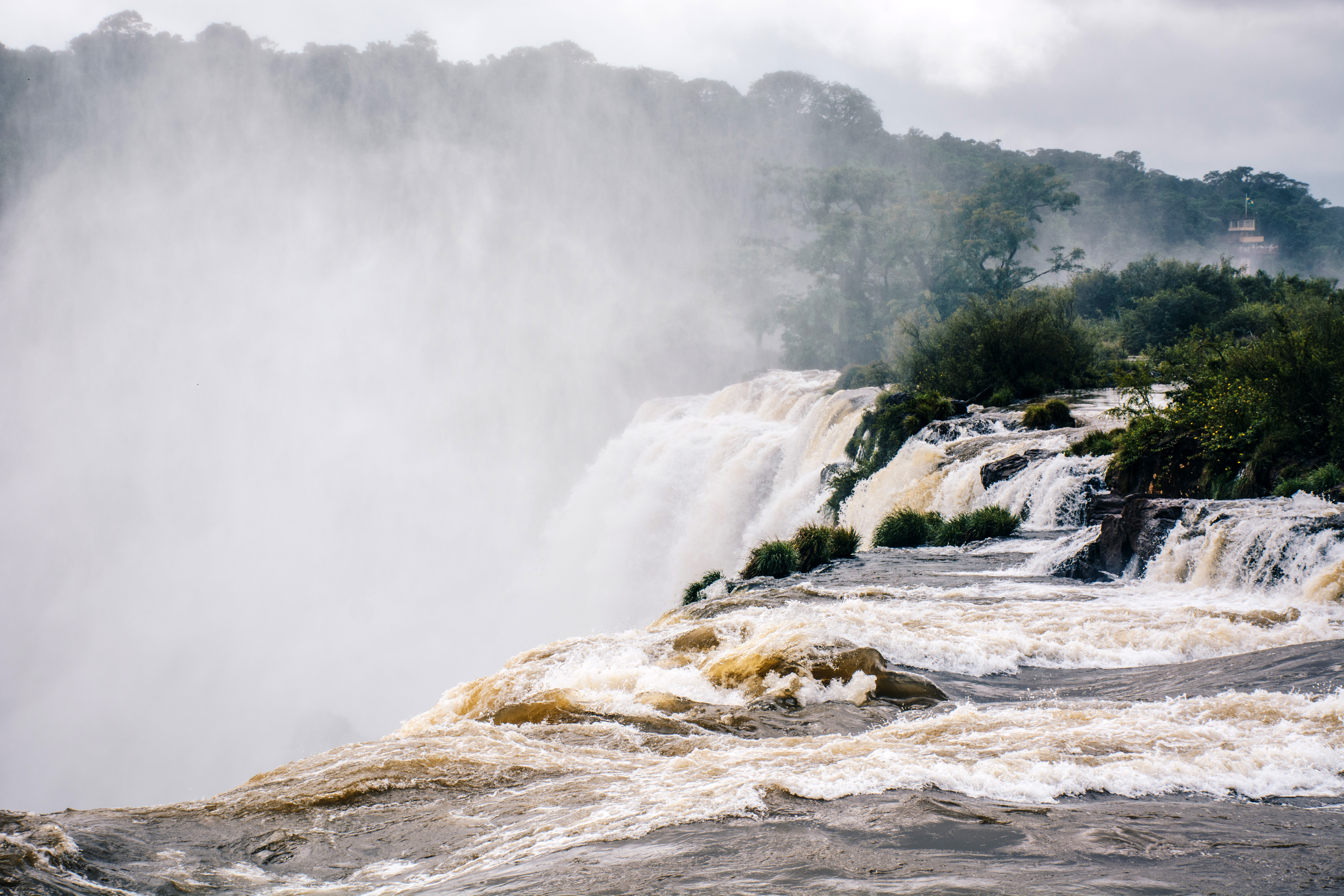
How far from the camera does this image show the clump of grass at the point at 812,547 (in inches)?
495

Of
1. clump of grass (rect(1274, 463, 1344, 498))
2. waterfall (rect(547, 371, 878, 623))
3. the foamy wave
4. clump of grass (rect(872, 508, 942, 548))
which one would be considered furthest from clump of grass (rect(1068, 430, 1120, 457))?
the foamy wave

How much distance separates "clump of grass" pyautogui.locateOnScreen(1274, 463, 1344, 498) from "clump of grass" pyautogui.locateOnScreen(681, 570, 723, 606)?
24.3 feet

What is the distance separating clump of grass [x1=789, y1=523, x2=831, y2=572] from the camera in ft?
41.3

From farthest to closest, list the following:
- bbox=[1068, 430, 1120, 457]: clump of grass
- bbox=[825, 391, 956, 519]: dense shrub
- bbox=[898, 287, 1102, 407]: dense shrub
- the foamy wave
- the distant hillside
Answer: the distant hillside < bbox=[898, 287, 1102, 407]: dense shrub < bbox=[825, 391, 956, 519]: dense shrub < bbox=[1068, 430, 1120, 457]: clump of grass < the foamy wave

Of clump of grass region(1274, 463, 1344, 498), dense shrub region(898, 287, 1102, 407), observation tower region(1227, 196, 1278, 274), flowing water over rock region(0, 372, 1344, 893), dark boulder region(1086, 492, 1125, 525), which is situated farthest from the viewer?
observation tower region(1227, 196, 1278, 274)

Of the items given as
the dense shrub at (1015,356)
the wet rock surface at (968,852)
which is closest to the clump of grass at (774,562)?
the wet rock surface at (968,852)

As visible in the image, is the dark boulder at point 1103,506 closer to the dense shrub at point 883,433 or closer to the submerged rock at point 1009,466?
the submerged rock at point 1009,466

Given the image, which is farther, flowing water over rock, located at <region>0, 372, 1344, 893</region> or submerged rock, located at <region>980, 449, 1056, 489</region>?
submerged rock, located at <region>980, 449, 1056, 489</region>

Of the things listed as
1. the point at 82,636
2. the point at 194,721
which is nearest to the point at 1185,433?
the point at 194,721

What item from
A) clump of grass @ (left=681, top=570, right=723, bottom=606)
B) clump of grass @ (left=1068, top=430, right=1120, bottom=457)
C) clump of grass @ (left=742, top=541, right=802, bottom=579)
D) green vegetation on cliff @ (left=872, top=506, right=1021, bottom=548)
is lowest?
clump of grass @ (left=681, top=570, right=723, bottom=606)

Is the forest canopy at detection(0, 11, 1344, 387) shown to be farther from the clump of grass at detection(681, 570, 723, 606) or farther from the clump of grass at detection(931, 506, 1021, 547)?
the clump of grass at detection(681, 570, 723, 606)

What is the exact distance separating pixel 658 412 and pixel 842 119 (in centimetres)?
5155

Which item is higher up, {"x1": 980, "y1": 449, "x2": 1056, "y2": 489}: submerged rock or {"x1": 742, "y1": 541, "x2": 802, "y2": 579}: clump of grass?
{"x1": 980, "y1": 449, "x2": 1056, "y2": 489}: submerged rock

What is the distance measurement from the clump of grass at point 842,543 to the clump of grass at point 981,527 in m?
1.46
